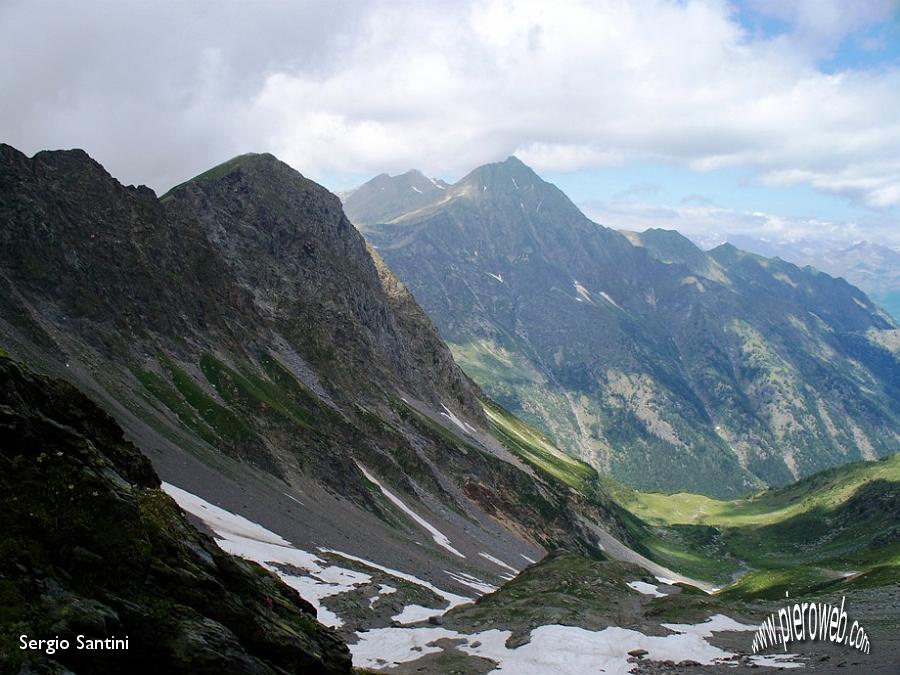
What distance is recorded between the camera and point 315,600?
6009 cm

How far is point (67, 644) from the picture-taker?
61.9ft

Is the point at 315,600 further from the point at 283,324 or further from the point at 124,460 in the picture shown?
the point at 283,324

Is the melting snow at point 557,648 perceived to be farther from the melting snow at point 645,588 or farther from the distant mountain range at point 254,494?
the melting snow at point 645,588

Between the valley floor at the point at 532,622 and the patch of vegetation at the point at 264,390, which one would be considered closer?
the valley floor at the point at 532,622

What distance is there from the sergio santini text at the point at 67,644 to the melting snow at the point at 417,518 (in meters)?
98.2

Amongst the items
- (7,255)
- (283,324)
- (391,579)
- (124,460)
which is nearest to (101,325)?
(7,255)

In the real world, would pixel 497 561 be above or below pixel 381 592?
below

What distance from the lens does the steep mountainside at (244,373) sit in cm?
9481

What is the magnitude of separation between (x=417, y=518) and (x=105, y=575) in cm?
10597

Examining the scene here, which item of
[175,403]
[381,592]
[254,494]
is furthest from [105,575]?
[175,403]

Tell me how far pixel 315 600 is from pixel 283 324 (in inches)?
4297

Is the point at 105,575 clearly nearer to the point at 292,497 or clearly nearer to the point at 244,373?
the point at 292,497

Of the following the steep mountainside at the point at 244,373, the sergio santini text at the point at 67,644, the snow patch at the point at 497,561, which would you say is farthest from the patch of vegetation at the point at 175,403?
the sergio santini text at the point at 67,644

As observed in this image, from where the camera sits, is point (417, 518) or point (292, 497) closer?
point (292, 497)
